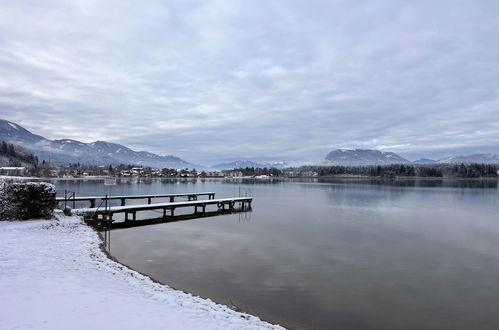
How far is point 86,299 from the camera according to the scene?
7.71 meters

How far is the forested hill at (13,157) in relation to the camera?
149550mm

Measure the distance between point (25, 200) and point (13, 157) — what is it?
171934 mm

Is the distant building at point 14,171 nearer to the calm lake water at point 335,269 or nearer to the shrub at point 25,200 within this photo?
the calm lake water at point 335,269

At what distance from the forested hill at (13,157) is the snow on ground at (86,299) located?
553 ft

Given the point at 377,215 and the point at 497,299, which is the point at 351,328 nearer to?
the point at 497,299

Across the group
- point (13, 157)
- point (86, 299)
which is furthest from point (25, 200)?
point (13, 157)

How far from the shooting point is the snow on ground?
651 centimetres

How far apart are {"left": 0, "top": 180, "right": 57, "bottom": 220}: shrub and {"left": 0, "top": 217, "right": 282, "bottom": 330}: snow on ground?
6.08 meters

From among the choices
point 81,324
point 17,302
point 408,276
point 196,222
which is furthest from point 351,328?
point 196,222

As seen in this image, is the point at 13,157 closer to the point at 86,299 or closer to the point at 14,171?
the point at 14,171

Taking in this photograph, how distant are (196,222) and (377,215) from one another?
1780 centimetres

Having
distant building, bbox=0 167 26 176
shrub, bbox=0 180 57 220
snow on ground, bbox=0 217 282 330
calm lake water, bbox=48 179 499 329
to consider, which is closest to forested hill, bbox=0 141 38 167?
distant building, bbox=0 167 26 176

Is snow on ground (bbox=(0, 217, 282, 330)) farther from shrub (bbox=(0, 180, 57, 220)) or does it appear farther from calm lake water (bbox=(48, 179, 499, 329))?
shrub (bbox=(0, 180, 57, 220))

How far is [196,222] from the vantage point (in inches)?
1107
